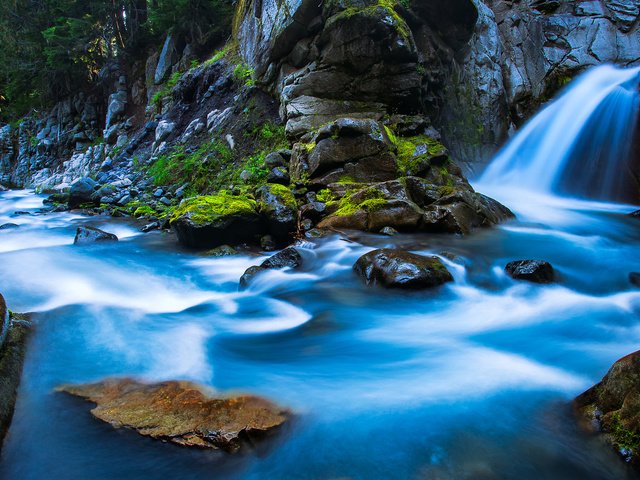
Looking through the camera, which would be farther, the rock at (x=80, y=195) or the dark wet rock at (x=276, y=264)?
the rock at (x=80, y=195)

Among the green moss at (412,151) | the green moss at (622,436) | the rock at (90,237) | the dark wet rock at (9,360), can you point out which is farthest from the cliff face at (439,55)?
the green moss at (622,436)

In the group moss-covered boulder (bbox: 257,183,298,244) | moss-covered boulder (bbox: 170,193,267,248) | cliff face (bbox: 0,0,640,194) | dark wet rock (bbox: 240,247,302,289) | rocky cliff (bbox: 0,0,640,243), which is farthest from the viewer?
cliff face (bbox: 0,0,640,194)

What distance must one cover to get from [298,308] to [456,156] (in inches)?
413

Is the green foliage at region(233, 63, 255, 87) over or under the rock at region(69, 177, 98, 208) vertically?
over

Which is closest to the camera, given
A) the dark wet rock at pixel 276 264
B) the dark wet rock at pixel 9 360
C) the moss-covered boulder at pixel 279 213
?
the dark wet rock at pixel 9 360

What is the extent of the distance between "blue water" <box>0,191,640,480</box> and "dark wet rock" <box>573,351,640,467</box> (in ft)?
0.30

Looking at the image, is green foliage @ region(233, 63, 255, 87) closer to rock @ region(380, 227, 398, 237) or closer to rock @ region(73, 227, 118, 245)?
rock @ region(73, 227, 118, 245)

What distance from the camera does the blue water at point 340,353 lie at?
91.7 inches

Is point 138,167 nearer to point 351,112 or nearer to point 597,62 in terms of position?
point 351,112

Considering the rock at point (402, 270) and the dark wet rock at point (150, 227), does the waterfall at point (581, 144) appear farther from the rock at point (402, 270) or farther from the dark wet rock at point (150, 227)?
the dark wet rock at point (150, 227)

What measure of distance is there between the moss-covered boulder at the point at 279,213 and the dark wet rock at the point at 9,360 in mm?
4159

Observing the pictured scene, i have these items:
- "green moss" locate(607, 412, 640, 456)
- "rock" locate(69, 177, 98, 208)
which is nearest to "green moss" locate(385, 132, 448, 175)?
"green moss" locate(607, 412, 640, 456)

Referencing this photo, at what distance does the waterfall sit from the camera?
37.9 ft

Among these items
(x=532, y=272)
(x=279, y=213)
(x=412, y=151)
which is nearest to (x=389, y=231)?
(x=279, y=213)
